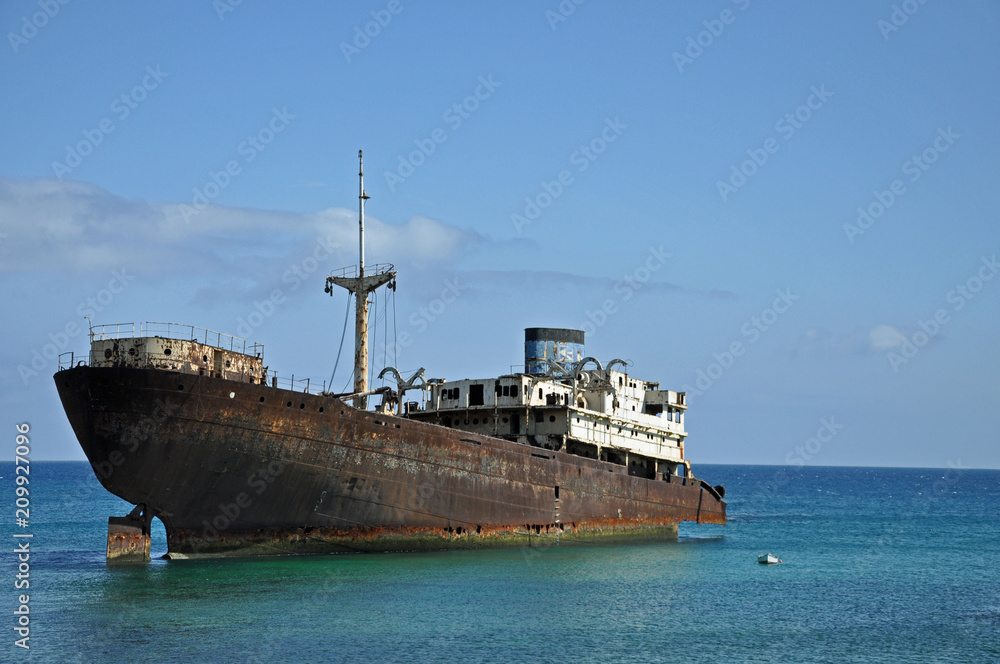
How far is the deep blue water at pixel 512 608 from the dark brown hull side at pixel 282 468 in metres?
0.90

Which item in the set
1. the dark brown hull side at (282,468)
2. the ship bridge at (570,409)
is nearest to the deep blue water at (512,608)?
the dark brown hull side at (282,468)

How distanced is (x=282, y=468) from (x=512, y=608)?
25.6ft

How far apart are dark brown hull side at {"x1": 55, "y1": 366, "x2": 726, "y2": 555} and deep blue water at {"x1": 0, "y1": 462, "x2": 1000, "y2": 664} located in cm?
90

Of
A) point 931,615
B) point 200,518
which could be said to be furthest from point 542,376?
point 931,615

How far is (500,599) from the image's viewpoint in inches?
930

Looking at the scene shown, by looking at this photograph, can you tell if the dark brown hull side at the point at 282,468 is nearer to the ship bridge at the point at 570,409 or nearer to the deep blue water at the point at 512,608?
the deep blue water at the point at 512,608

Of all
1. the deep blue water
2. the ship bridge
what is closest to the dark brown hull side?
the deep blue water

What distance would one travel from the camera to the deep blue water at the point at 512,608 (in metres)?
18.8

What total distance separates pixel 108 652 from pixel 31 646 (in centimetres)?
165

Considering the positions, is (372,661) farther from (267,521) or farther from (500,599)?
(267,521)

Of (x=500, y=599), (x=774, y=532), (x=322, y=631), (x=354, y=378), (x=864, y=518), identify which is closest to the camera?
(x=322, y=631)

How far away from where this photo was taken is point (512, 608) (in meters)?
22.7

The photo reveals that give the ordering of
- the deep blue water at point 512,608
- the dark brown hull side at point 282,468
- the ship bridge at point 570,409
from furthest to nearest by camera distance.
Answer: the ship bridge at point 570,409
the dark brown hull side at point 282,468
the deep blue water at point 512,608

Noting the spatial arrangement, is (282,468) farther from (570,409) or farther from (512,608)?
(570,409)
